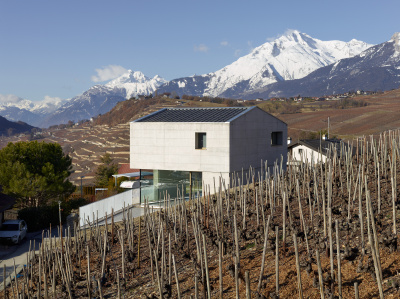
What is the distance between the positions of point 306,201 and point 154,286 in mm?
5735

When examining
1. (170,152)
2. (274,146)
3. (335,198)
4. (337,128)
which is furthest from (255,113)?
(337,128)

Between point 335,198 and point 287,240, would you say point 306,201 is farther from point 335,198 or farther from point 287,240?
point 287,240

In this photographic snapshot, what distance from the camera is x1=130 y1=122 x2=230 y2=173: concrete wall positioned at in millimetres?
29219

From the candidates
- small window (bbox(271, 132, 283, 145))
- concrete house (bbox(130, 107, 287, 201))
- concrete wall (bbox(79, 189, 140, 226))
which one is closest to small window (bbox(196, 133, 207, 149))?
concrete house (bbox(130, 107, 287, 201))

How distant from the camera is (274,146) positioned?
116ft

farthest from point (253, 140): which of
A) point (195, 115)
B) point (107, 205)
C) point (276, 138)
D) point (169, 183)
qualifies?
point (107, 205)

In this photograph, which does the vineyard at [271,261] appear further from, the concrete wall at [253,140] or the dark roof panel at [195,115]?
the dark roof panel at [195,115]

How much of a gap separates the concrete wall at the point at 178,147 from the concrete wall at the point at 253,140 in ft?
2.62

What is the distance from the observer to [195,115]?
31844 millimetres

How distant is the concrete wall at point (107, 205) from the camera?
27.1m

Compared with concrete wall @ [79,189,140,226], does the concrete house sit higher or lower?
higher

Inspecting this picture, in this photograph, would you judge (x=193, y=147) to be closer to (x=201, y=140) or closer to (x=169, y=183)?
(x=201, y=140)

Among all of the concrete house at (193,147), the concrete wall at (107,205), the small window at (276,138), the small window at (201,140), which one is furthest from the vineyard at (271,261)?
the small window at (276,138)

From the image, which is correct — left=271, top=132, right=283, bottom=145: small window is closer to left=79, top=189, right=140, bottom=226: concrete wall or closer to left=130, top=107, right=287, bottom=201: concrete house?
left=130, top=107, right=287, bottom=201: concrete house
